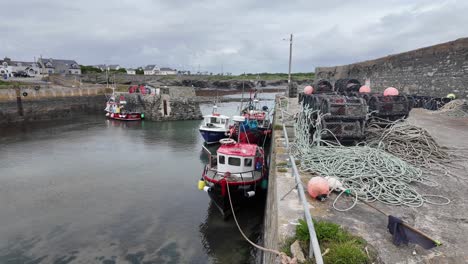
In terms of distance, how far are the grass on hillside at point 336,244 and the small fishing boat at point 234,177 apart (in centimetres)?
545

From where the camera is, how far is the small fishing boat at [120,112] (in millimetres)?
30297

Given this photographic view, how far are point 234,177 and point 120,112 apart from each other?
85.3 feet

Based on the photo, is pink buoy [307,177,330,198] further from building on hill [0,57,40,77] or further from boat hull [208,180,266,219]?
building on hill [0,57,40,77]

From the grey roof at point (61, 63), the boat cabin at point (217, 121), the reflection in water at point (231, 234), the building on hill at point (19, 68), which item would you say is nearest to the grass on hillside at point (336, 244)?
the reflection in water at point (231, 234)

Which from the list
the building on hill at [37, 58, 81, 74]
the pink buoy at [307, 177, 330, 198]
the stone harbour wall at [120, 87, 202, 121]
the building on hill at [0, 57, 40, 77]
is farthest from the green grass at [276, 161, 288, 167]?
the building on hill at [0, 57, 40, 77]

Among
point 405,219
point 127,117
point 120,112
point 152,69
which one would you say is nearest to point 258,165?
point 405,219

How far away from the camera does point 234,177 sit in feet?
30.0

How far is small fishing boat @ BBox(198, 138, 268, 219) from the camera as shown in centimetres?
872

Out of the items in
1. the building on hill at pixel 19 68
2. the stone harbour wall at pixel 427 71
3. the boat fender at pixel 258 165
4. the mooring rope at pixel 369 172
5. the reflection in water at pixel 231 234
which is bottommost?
the reflection in water at pixel 231 234

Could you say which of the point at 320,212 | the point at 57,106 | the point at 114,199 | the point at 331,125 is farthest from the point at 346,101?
the point at 57,106

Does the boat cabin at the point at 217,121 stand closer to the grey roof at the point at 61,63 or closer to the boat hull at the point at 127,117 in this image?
the boat hull at the point at 127,117

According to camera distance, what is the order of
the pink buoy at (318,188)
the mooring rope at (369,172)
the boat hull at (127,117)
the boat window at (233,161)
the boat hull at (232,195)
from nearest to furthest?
1. the pink buoy at (318,188)
2. the mooring rope at (369,172)
3. the boat hull at (232,195)
4. the boat window at (233,161)
5. the boat hull at (127,117)

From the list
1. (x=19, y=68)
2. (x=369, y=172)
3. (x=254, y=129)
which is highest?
(x=19, y=68)

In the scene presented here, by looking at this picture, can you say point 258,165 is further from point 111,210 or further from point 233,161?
point 111,210
